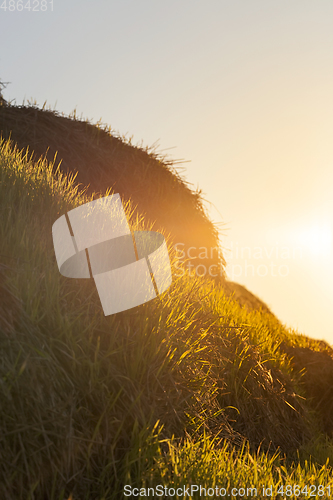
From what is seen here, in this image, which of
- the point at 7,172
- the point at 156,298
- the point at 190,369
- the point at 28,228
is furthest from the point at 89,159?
the point at 190,369

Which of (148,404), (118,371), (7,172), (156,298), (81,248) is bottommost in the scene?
(148,404)

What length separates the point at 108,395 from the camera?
1883 millimetres

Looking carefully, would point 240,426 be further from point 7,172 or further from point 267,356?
point 7,172

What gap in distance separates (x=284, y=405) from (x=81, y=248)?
7.44 ft

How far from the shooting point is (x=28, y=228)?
2670 mm

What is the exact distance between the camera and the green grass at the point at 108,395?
5.34 feet

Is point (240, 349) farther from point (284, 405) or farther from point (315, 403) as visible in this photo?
point (315, 403)

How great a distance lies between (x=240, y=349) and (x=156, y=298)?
1.16 m

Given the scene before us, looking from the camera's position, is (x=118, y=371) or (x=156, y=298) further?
(x=156, y=298)

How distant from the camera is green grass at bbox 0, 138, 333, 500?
64.1 inches

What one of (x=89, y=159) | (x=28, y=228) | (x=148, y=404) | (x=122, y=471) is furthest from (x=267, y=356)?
(x=89, y=159)

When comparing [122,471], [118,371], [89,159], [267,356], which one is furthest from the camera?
[89,159]

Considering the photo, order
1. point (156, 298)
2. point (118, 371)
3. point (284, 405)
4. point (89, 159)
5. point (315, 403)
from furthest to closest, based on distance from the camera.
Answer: point (89, 159) < point (315, 403) < point (284, 405) < point (156, 298) < point (118, 371)

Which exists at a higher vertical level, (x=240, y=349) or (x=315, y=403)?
(x=240, y=349)
